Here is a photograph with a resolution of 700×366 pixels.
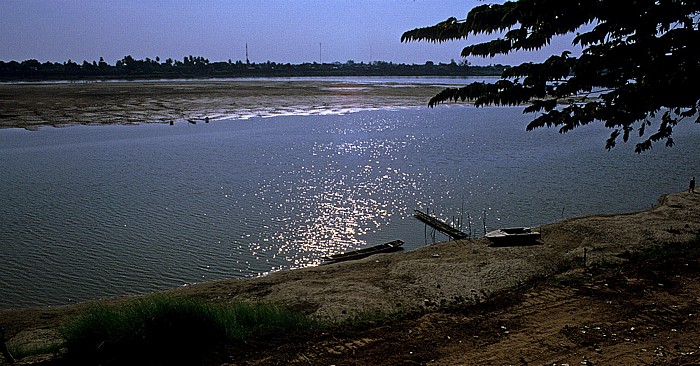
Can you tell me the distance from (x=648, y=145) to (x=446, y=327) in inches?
263

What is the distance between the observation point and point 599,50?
5840 mm

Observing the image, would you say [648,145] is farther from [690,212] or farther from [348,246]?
[348,246]

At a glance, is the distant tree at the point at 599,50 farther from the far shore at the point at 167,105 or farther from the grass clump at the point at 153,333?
the far shore at the point at 167,105

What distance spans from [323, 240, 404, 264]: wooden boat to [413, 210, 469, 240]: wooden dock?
61.4 inches

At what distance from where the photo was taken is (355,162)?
2703cm

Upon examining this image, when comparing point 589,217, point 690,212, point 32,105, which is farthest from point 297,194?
point 32,105

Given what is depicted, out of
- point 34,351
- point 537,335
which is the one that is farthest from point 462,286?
point 34,351

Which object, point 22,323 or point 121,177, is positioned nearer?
point 22,323

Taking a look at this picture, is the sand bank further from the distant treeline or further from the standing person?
the distant treeline

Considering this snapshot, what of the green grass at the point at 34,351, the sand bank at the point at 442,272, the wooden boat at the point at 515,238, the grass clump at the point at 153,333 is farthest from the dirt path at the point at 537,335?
the wooden boat at the point at 515,238

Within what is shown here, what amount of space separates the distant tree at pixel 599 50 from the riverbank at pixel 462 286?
3.00 m

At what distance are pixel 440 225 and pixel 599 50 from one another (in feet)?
33.8

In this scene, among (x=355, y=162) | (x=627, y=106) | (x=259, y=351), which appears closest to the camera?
(x=627, y=106)

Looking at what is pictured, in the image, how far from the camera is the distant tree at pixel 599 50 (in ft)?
16.8
